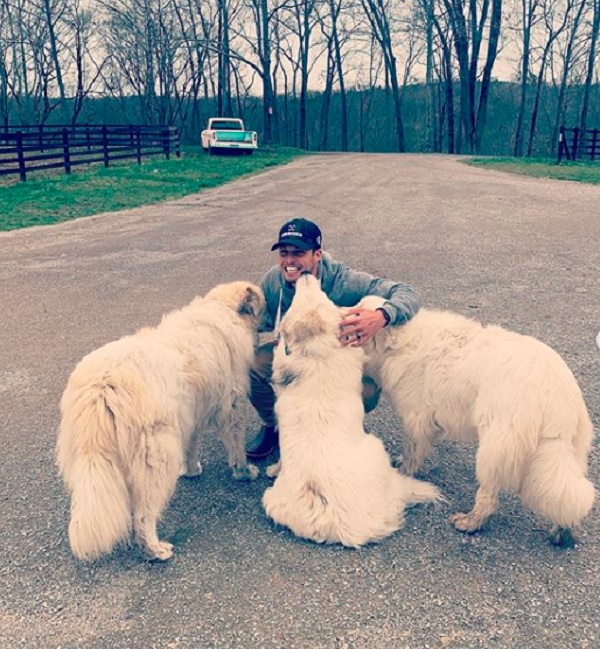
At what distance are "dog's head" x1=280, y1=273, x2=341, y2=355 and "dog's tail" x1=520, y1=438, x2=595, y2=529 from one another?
4.02 ft

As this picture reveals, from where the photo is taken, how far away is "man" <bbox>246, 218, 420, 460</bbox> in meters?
3.71

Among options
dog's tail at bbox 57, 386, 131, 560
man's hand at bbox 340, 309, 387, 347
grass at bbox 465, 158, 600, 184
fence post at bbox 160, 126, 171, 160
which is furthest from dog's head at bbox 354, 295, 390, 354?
fence post at bbox 160, 126, 171, 160

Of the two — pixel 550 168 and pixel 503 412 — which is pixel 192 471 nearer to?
pixel 503 412

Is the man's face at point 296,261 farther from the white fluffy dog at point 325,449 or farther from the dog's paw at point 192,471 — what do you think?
the dog's paw at point 192,471

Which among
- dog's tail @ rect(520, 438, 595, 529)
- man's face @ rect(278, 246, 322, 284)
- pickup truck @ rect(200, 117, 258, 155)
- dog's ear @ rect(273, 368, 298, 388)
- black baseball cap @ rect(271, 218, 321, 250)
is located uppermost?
pickup truck @ rect(200, 117, 258, 155)

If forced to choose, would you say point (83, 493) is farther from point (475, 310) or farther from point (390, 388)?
point (475, 310)

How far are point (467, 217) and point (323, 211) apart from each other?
333 cm

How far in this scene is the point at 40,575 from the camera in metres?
2.99

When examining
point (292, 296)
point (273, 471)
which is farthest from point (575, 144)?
point (273, 471)

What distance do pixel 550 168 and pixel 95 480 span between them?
2498 centimetres

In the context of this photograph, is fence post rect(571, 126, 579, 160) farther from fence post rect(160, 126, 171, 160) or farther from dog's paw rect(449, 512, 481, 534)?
dog's paw rect(449, 512, 481, 534)

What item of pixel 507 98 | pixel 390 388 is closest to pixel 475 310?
pixel 390 388

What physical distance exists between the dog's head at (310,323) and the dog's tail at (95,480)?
110 centimetres

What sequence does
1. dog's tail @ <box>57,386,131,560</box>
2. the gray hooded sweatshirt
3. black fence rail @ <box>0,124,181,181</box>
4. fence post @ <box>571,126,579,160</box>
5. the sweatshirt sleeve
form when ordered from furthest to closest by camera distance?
1. fence post @ <box>571,126,579,160</box>
2. black fence rail @ <box>0,124,181,181</box>
3. the gray hooded sweatshirt
4. the sweatshirt sleeve
5. dog's tail @ <box>57,386,131,560</box>
